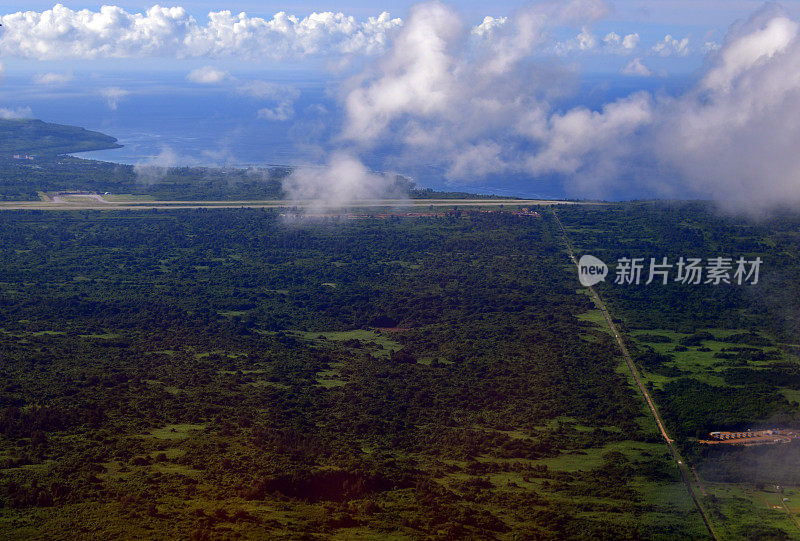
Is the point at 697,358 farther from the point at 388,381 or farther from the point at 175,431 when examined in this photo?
the point at 175,431

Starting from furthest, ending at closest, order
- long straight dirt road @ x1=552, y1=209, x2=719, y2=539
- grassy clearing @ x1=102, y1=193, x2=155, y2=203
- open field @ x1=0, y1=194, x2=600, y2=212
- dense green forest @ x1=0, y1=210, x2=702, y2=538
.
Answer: grassy clearing @ x1=102, y1=193, x2=155, y2=203 < open field @ x1=0, y1=194, x2=600, y2=212 < long straight dirt road @ x1=552, y1=209, x2=719, y2=539 < dense green forest @ x1=0, y1=210, x2=702, y2=538

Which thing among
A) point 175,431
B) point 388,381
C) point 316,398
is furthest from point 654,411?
point 175,431

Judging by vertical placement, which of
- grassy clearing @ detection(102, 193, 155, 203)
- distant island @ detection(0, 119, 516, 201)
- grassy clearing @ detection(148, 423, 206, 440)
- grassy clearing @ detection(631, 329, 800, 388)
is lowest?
grassy clearing @ detection(148, 423, 206, 440)

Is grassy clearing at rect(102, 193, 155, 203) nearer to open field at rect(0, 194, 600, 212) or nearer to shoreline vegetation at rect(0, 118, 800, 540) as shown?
open field at rect(0, 194, 600, 212)

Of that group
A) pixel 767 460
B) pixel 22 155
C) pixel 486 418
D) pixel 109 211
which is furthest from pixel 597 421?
pixel 22 155

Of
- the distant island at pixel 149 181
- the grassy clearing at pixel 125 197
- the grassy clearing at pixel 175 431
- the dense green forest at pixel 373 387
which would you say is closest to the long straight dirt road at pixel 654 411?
the dense green forest at pixel 373 387

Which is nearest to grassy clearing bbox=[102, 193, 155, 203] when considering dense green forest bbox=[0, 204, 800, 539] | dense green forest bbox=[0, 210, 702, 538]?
dense green forest bbox=[0, 204, 800, 539]

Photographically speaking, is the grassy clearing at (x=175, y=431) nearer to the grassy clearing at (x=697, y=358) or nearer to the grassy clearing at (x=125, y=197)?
the grassy clearing at (x=697, y=358)

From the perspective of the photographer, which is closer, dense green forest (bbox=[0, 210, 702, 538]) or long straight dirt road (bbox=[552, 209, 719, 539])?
dense green forest (bbox=[0, 210, 702, 538])
